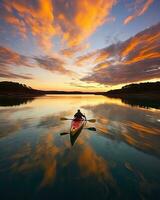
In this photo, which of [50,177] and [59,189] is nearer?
[59,189]

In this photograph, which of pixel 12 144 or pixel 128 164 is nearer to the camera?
pixel 128 164

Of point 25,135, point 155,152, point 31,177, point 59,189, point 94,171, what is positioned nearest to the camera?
point 59,189

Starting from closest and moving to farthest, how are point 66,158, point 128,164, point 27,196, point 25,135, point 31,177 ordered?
1. point 27,196
2. point 31,177
3. point 128,164
4. point 66,158
5. point 25,135

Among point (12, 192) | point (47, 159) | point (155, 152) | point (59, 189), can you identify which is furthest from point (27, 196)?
point (155, 152)

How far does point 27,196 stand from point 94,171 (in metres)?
4.34

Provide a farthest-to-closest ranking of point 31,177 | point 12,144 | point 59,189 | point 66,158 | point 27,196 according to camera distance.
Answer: point 12,144 → point 66,158 → point 31,177 → point 59,189 → point 27,196

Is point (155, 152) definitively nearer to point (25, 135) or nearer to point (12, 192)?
point (12, 192)

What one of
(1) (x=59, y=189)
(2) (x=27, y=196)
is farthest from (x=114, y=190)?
(2) (x=27, y=196)

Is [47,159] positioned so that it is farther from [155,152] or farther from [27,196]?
[155,152]

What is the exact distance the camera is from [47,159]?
1140 centimetres

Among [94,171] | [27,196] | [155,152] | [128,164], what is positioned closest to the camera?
[27,196]

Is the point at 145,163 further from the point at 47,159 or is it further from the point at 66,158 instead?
the point at 47,159

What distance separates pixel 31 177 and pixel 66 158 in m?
3.32

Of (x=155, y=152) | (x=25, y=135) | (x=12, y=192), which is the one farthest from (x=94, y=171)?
(x=25, y=135)
